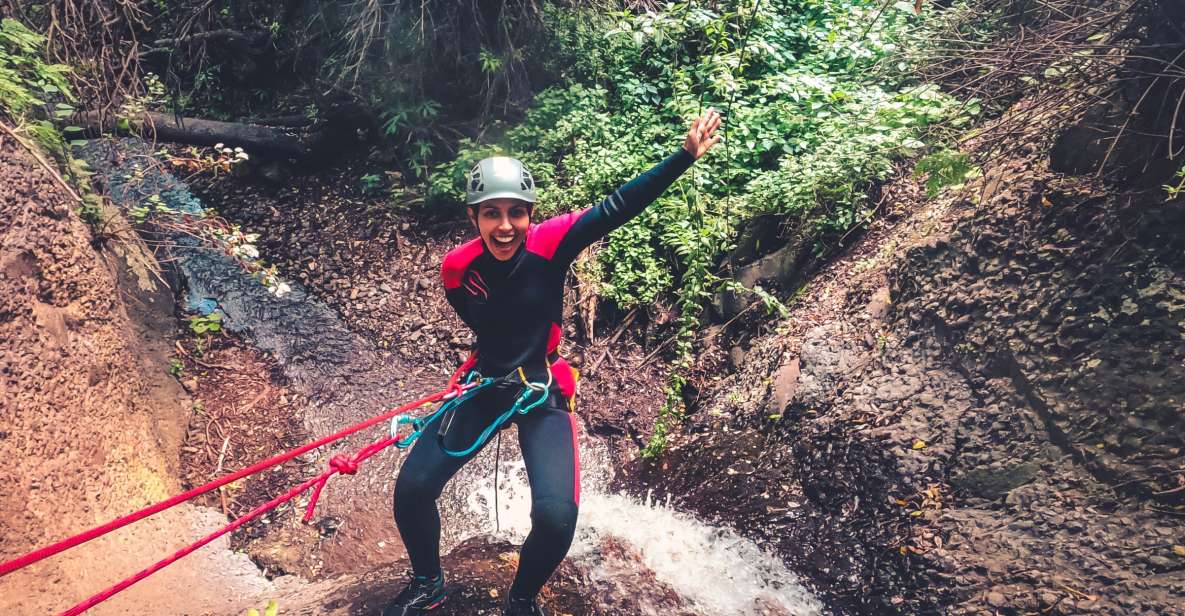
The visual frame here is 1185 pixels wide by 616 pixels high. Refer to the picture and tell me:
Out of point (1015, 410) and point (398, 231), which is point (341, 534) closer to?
point (398, 231)

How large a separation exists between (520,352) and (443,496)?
2.17 meters

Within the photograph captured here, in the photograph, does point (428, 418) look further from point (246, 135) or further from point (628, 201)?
point (246, 135)

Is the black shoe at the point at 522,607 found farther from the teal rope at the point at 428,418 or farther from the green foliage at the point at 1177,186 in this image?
the green foliage at the point at 1177,186

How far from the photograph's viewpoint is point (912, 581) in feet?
10.3

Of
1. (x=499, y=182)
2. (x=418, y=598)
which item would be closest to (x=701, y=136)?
(x=499, y=182)

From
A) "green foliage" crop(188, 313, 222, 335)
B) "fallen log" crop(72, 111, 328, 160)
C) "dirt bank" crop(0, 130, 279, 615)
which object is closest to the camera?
"dirt bank" crop(0, 130, 279, 615)

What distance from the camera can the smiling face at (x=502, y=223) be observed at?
300cm

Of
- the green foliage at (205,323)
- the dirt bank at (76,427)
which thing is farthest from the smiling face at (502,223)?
the green foliage at (205,323)

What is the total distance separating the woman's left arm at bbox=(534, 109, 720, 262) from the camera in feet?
9.21

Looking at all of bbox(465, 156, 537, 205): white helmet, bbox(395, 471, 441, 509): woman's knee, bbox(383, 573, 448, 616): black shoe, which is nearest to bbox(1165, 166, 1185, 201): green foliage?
bbox(465, 156, 537, 205): white helmet

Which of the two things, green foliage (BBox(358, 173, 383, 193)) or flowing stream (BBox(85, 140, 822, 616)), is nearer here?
flowing stream (BBox(85, 140, 822, 616))

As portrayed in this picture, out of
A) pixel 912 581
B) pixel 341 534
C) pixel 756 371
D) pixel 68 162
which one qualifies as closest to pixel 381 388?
pixel 341 534

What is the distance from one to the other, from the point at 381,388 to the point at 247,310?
1.62 m

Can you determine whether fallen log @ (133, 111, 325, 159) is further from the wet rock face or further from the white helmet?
the wet rock face
